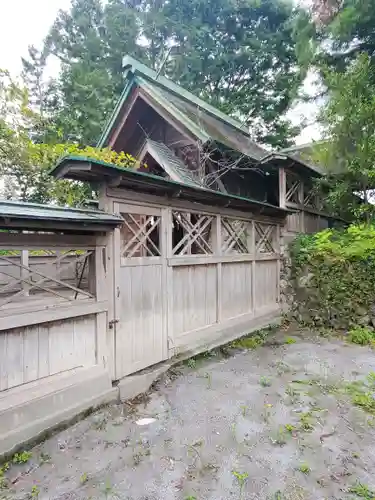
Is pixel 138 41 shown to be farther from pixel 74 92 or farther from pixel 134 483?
pixel 134 483

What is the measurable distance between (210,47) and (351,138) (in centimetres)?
1252

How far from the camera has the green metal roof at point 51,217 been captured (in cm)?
281

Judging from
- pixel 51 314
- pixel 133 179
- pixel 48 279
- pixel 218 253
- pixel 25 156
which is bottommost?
pixel 51 314

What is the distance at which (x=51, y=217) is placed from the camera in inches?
119

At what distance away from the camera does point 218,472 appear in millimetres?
2754

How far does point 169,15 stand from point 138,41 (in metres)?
2.13

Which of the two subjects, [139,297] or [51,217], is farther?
[139,297]

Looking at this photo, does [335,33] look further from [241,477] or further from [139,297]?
[241,477]

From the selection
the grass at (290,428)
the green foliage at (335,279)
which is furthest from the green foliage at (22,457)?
the green foliage at (335,279)

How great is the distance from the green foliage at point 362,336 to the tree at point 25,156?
6.66 m

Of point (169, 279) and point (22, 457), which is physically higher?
point (169, 279)

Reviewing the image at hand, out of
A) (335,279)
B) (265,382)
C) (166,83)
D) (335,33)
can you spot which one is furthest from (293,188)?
(265,382)

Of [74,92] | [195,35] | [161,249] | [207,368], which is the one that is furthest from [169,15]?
[207,368]

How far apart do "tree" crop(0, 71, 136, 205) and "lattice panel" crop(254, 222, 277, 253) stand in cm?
385
